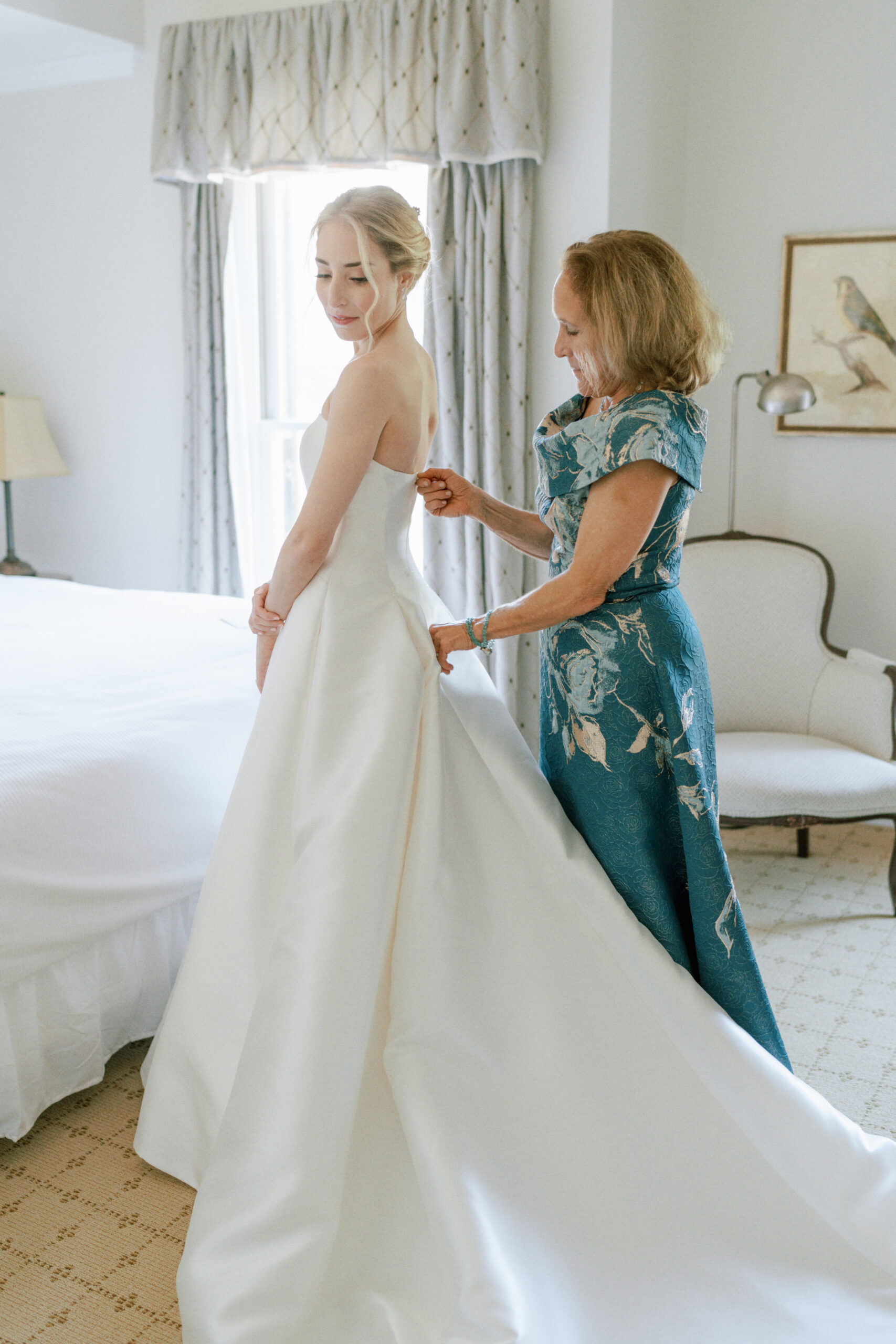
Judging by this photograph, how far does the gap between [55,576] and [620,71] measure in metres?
2.97

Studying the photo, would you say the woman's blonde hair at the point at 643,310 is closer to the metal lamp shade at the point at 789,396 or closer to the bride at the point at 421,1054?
the bride at the point at 421,1054

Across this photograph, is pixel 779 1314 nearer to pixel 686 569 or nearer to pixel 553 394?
pixel 686 569

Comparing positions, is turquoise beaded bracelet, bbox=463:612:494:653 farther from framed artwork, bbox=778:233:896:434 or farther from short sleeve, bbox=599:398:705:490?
framed artwork, bbox=778:233:896:434

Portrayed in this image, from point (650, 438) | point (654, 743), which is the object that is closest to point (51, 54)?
point (650, 438)

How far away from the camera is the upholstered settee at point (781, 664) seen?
3.54m

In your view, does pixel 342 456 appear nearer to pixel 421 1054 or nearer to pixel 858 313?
pixel 421 1054

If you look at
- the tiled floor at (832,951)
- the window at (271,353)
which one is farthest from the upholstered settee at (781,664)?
the window at (271,353)

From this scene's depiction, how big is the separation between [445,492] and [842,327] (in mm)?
2515

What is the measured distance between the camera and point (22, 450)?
181 inches

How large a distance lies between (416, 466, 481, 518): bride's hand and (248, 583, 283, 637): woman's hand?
1.12 feet

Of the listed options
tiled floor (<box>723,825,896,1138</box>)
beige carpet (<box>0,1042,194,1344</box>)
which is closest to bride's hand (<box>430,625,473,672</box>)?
beige carpet (<box>0,1042,194,1344</box>)

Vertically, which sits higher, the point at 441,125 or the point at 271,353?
the point at 441,125

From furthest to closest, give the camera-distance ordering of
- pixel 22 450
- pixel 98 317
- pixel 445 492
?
1. pixel 98 317
2. pixel 22 450
3. pixel 445 492

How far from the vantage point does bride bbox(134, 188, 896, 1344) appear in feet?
5.38
